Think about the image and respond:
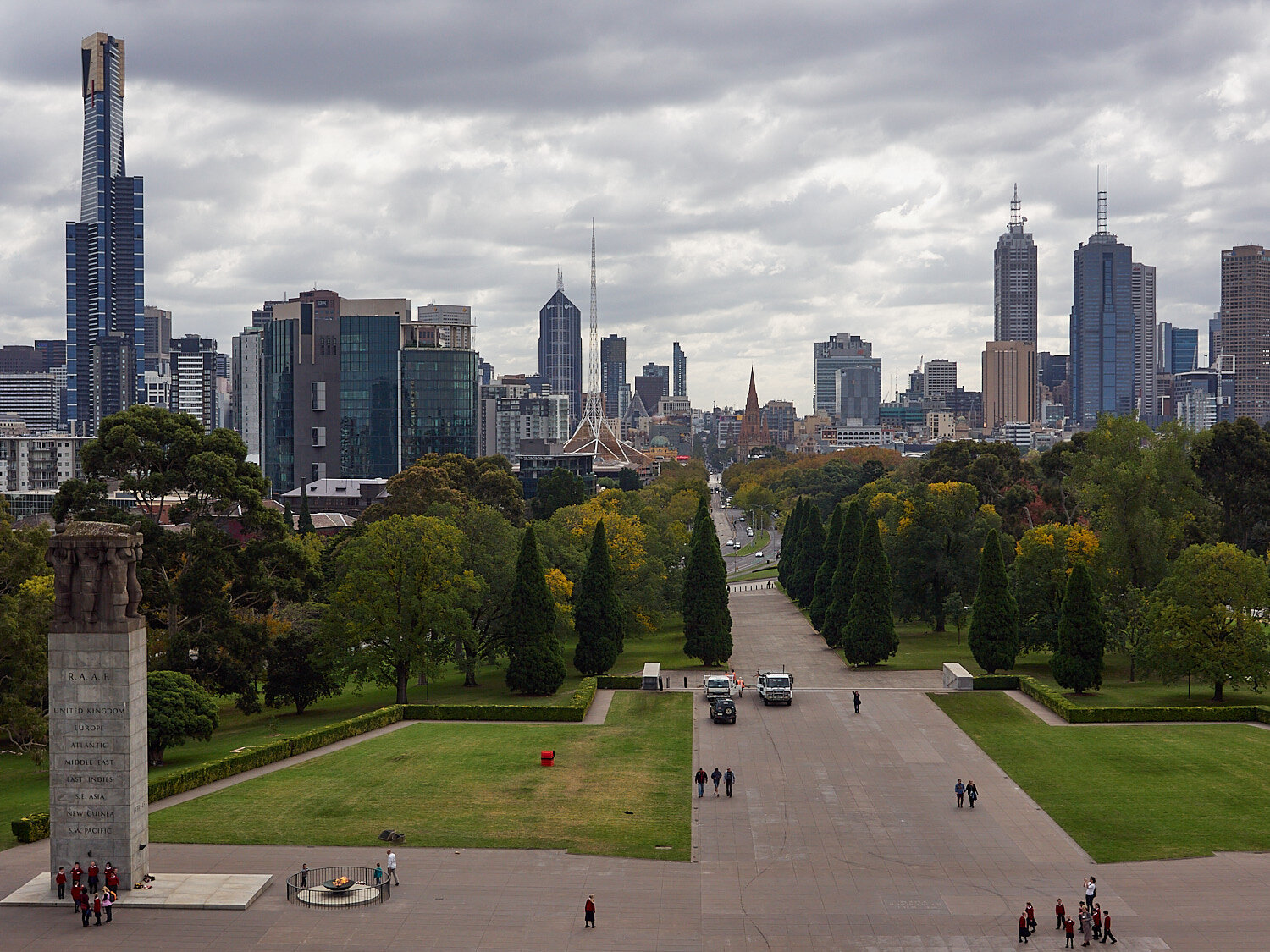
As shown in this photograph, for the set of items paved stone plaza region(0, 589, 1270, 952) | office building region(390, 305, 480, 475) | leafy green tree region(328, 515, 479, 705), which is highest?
office building region(390, 305, 480, 475)

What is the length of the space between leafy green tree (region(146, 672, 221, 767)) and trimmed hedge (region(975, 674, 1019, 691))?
3814 centimetres

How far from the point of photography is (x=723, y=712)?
56.2m

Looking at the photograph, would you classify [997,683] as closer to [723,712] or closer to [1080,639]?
[1080,639]

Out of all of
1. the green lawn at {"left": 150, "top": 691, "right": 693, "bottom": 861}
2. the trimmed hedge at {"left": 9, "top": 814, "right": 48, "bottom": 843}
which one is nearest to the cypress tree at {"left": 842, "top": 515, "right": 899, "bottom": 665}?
the green lawn at {"left": 150, "top": 691, "right": 693, "bottom": 861}

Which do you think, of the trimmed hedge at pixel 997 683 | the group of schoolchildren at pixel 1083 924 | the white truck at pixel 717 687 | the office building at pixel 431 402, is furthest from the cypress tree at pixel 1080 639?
the office building at pixel 431 402

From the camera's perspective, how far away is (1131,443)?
264 feet

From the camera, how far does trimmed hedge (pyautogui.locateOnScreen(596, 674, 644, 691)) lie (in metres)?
66.4

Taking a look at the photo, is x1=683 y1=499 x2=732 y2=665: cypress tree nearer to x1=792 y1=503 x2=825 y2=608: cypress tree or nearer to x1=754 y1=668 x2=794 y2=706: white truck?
x1=754 y1=668 x2=794 y2=706: white truck

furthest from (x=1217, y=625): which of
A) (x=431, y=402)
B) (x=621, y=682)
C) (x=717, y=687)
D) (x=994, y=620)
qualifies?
(x=431, y=402)

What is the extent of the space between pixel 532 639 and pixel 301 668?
11.6 meters

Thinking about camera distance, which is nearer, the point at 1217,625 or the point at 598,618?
the point at 1217,625

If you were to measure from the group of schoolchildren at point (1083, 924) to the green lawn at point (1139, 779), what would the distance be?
6539 millimetres

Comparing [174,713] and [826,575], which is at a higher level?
[826,575]

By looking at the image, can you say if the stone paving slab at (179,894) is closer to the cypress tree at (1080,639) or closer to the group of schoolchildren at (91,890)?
the group of schoolchildren at (91,890)
